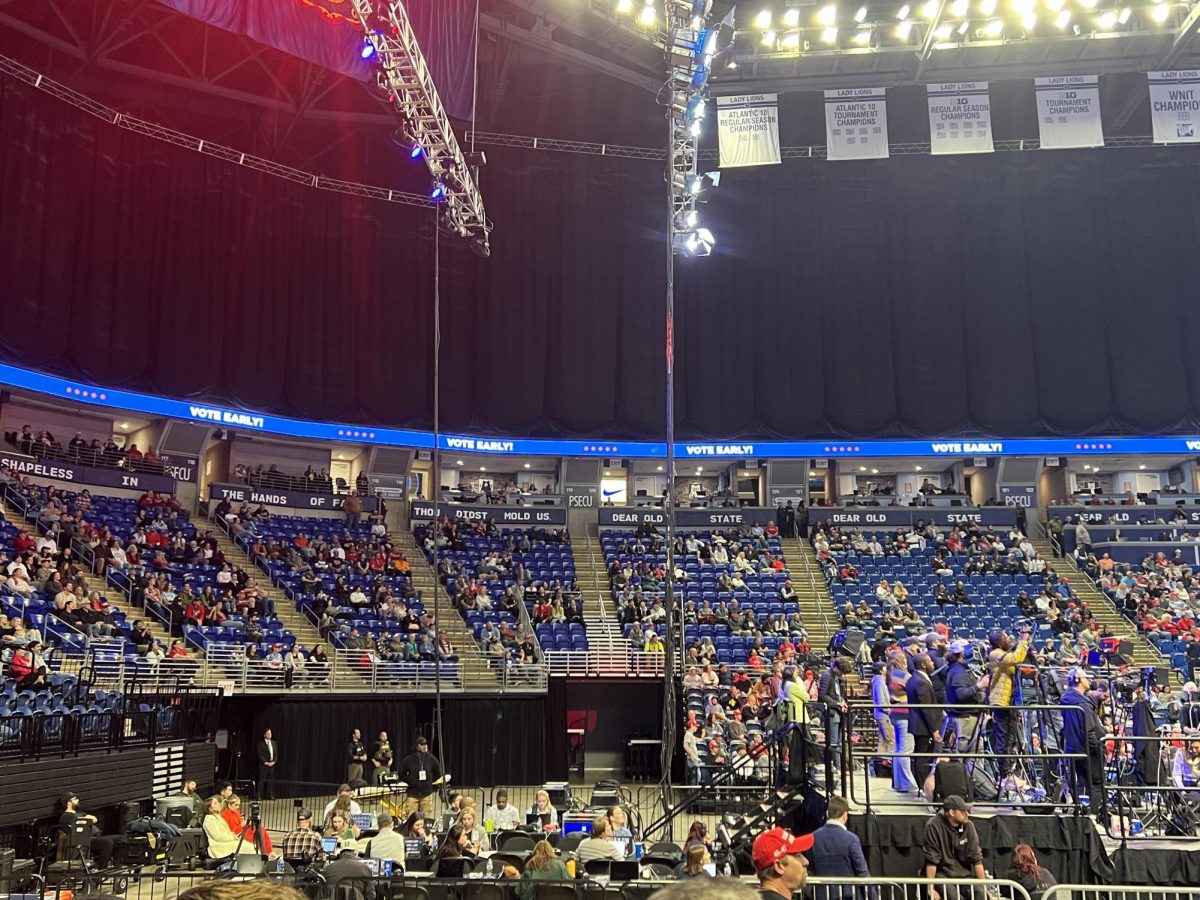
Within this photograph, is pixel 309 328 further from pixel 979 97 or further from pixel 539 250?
pixel 979 97

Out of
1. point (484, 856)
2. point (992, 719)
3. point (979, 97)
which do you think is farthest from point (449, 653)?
point (979, 97)

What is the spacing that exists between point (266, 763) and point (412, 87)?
12.3m

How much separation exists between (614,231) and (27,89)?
18.0m

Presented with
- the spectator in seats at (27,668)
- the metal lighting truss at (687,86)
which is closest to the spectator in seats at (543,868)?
the metal lighting truss at (687,86)

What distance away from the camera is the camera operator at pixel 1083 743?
368 inches

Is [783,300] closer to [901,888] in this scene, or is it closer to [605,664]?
[605,664]

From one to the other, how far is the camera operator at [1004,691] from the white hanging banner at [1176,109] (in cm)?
2168

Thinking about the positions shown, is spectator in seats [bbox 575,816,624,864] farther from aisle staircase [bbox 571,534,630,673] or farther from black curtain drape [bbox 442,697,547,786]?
aisle staircase [bbox 571,534,630,673]

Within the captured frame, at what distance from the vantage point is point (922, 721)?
1086cm

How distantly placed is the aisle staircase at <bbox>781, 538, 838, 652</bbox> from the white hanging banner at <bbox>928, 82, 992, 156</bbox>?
1236 centimetres

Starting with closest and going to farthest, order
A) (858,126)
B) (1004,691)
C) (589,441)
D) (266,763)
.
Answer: (1004,691) → (266,763) → (858,126) → (589,441)

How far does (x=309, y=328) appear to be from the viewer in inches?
1298

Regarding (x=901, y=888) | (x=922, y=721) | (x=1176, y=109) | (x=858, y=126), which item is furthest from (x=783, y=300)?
(x=901, y=888)

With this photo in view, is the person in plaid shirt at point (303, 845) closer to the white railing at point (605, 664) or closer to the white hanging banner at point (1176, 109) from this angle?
the white railing at point (605, 664)
